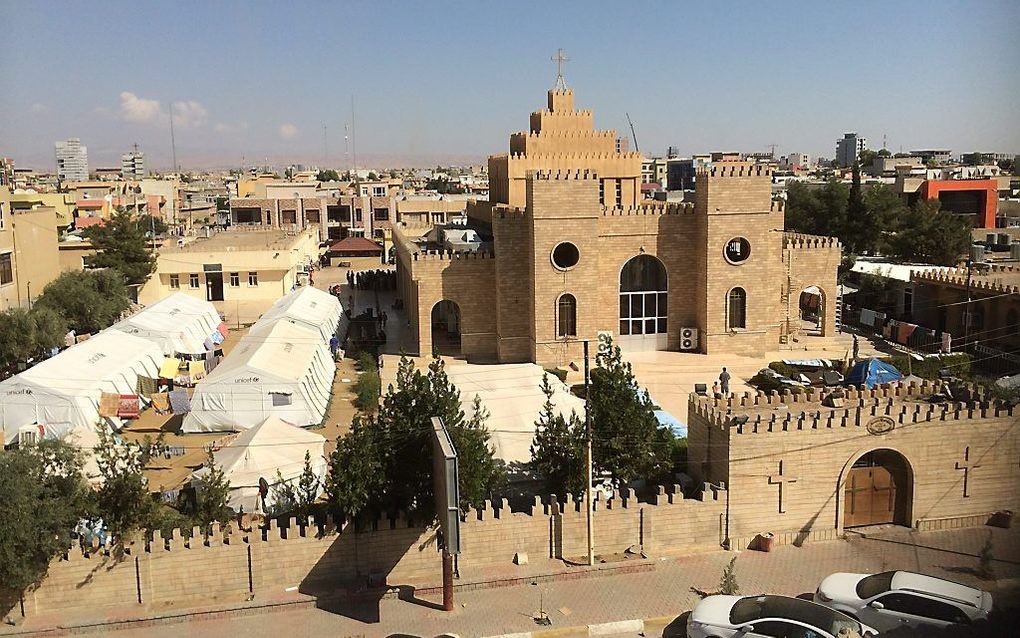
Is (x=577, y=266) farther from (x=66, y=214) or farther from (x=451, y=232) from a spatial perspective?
(x=66, y=214)

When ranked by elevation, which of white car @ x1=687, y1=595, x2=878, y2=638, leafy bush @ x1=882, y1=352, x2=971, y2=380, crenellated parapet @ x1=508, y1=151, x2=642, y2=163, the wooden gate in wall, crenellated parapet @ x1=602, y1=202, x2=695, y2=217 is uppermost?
crenellated parapet @ x1=508, y1=151, x2=642, y2=163

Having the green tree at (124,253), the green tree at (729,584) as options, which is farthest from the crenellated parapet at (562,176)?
the green tree at (124,253)

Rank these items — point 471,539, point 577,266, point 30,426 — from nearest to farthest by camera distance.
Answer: point 471,539 < point 30,426 < point 577,266

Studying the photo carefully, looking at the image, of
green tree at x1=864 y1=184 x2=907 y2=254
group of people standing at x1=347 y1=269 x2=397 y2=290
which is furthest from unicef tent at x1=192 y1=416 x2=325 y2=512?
green tree at x1=864 y1=184 x2=907 y2=254

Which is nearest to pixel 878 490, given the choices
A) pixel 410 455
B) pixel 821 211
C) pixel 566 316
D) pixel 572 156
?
pixel 410 455

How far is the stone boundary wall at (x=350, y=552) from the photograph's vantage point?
10.8 meters

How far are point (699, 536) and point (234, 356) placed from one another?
1265cm

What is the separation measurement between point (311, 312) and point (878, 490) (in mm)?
18847

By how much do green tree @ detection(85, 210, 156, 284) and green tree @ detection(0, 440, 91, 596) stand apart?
25324 mm

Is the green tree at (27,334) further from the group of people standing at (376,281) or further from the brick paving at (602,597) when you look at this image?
the group of people standing at (376,281)

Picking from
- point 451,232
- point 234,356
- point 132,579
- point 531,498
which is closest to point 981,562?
point 531,498

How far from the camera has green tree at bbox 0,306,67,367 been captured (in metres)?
22.5

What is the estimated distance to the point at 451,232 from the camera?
2961 centimetres

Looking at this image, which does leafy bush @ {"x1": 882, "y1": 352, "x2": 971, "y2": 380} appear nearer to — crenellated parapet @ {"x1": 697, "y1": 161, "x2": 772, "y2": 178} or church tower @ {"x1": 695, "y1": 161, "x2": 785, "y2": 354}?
church tower @ {"x1": 695, "y1": 161, "x2": 785, "y2": 354}
